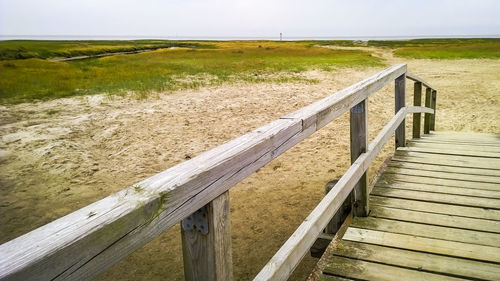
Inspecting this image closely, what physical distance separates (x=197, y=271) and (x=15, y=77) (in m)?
22.0

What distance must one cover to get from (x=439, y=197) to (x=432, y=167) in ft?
2.85

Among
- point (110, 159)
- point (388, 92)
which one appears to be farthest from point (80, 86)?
point (388, 92)

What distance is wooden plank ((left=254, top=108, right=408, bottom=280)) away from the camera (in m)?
1.58

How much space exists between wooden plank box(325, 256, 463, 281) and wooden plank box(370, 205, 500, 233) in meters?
0.69

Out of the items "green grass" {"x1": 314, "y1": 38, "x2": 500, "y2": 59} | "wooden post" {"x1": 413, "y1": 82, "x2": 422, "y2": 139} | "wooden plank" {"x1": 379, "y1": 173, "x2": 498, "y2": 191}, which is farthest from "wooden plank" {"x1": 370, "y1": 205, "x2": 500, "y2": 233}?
"green grass" {"x1": 314, "y1": 38, "x2": 500, "y2": 59}

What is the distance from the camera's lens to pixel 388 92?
13586 mm

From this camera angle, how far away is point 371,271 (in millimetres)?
2234

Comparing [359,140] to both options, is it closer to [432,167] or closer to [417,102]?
[432,167]

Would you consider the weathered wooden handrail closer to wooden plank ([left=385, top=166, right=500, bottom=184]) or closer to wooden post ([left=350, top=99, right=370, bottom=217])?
wooden post ([left=350, top=99, right=370, bottom=217])

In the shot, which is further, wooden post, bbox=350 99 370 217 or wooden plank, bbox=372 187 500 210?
wooden plank, bbox=372 187 500 210

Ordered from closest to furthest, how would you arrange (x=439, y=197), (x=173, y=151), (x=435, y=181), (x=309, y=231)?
(x=309, y=231)
(x=439, y=197)
(x=435, y=181)
(x=173, y=151)

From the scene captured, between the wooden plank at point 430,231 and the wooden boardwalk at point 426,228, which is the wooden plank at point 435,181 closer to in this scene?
the wooden boardwalk at point 426,228

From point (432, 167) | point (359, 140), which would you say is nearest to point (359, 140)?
point (359, 140)

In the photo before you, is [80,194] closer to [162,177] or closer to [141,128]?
[141,128]
